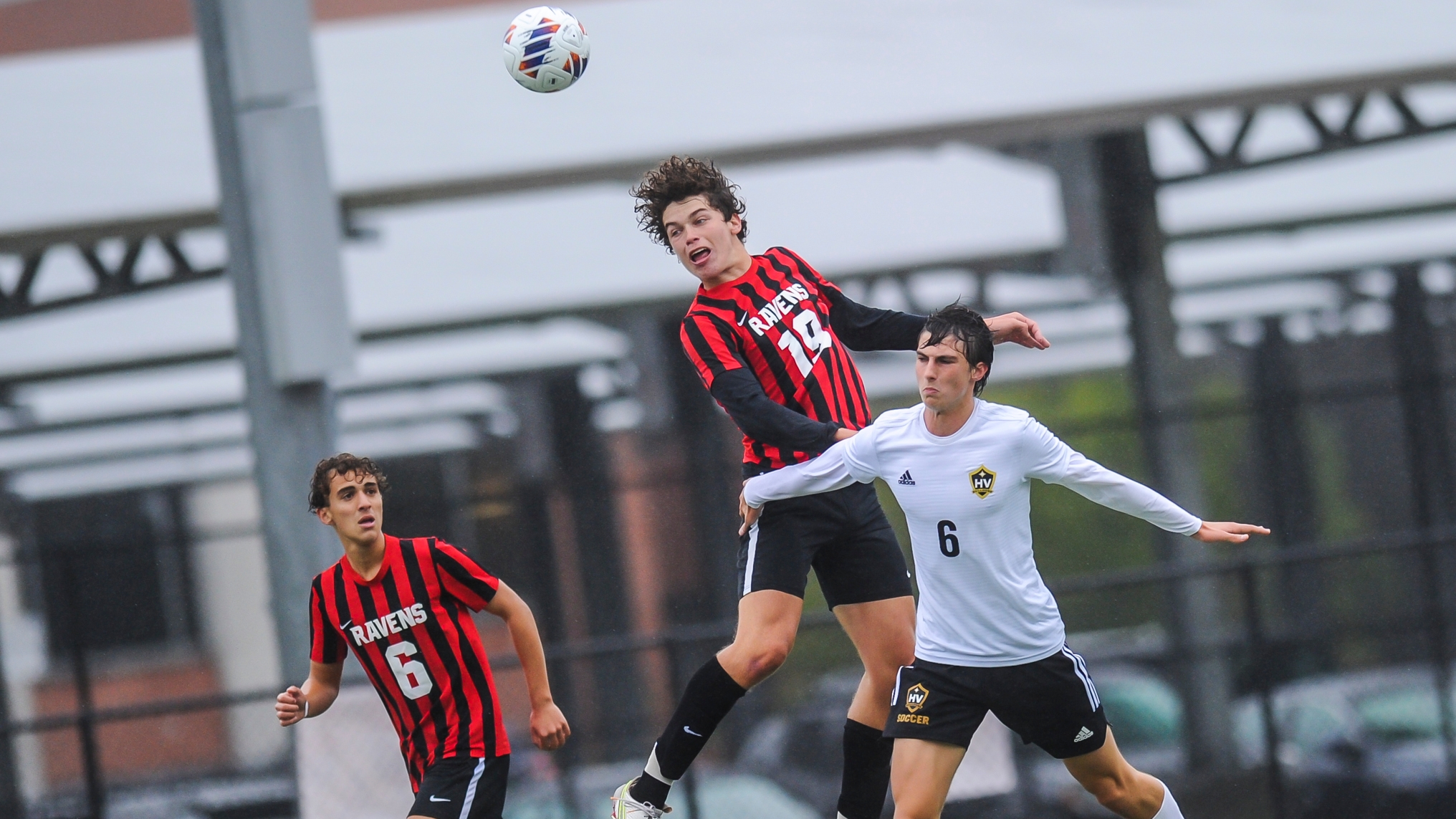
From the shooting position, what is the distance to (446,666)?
463 centimetres

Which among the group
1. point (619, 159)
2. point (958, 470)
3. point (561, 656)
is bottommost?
point (561, 656)

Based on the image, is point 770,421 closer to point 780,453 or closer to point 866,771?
point 780,453

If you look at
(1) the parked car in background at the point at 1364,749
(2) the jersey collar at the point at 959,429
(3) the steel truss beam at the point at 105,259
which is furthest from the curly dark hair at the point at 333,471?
(1) the parked car in background at the point at 1364,749

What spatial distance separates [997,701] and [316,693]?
213cm

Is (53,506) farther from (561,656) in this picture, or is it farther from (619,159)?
(561,656)

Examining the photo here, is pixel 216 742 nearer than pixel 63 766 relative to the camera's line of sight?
Yes

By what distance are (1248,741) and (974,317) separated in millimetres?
8754

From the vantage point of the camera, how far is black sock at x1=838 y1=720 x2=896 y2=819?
489 centimetres

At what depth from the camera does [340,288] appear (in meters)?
7.46

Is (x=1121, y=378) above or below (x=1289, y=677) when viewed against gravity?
above

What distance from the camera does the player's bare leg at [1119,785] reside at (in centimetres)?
460

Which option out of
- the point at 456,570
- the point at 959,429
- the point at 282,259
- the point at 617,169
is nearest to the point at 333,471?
the point at 456,570

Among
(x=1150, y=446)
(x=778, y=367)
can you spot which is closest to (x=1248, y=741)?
(x=1150, y=446)

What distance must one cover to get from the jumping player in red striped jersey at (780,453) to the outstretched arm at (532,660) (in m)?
0.39
